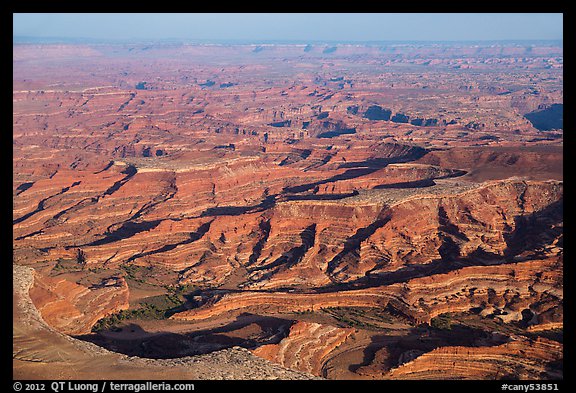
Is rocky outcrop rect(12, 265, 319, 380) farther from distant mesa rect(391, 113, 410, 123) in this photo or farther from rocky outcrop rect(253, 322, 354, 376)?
distant mesa rect(391, 113, 410, 123)

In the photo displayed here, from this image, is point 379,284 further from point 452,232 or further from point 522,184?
point 522,184

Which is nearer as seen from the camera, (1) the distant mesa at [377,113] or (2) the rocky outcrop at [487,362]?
(2) the rocky outcrop at [487,362]

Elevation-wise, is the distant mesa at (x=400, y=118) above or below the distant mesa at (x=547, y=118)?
above

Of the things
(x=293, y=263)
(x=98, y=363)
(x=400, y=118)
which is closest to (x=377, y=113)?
(x=400, y=118)

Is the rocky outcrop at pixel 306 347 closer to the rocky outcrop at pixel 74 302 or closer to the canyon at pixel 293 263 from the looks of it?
the canyon at pixel 293 263

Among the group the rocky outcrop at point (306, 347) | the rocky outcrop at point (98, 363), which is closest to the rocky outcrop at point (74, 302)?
the rocky outcrop at point (98, 363)

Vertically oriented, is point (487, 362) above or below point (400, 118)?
below

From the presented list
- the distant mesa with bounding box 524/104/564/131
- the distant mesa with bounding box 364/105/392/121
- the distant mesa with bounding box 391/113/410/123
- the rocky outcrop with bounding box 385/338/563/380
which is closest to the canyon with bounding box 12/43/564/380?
the rocky outcrop with bounding box 385/338/563/380

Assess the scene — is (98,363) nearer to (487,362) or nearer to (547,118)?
(487,362)
